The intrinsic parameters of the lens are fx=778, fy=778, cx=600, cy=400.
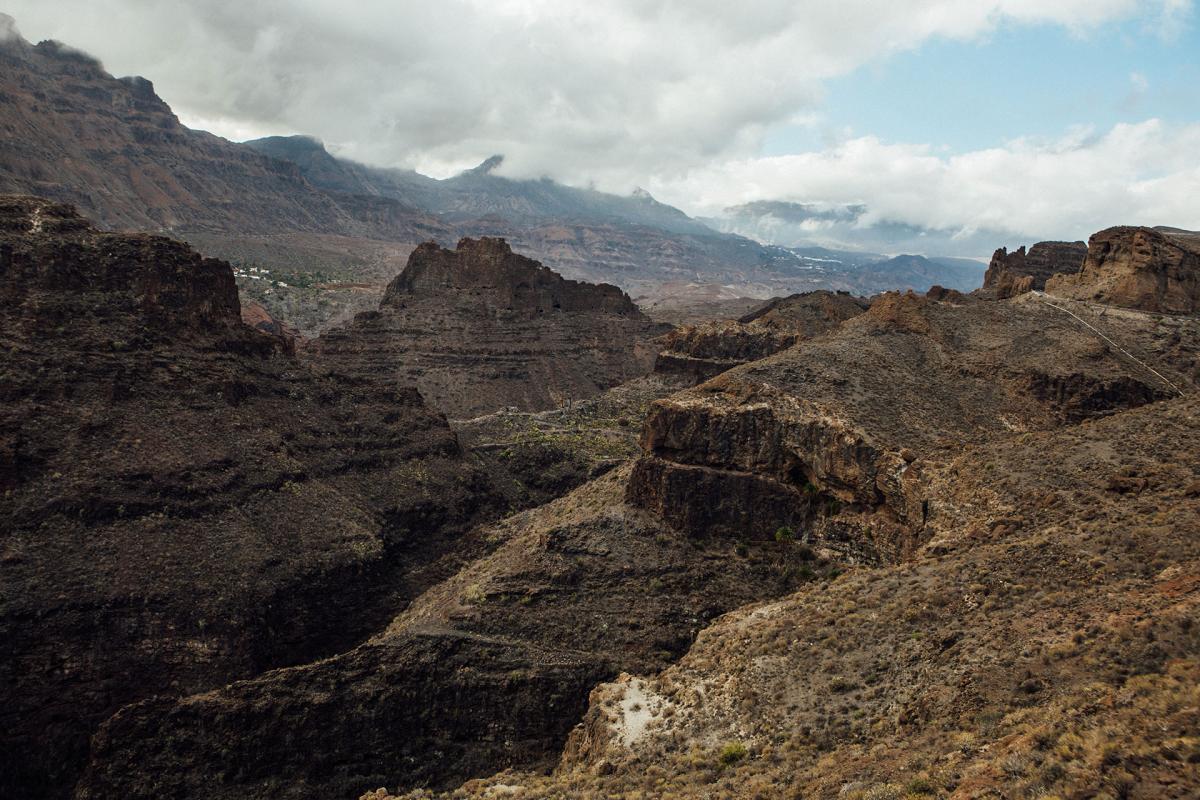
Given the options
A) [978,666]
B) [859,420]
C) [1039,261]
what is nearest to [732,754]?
[978,666]

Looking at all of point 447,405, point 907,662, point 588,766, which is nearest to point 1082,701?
point 907,662

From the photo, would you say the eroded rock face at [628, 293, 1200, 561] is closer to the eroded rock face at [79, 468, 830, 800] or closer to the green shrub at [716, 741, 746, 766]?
the eroded rock face at [79, 468, 830, 800]

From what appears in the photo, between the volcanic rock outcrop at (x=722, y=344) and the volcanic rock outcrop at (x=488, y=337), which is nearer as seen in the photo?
the volcanic rock outcrop at (x=722, y=344)

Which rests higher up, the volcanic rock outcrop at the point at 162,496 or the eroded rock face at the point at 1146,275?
the eroded rock face at the point at 1146,275

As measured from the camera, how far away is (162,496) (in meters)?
34.5

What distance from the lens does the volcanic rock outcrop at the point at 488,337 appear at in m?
81.8

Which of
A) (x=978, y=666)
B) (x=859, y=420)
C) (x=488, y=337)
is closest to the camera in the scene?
(x=978, y=666)

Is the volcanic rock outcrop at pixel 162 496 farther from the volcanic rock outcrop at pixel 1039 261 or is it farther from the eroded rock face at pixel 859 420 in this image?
the volcanic rock outcrop at pixel 1039 261

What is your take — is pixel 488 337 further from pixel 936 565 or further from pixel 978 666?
pixel 978 666

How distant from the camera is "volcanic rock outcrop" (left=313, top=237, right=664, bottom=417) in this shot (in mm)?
81812

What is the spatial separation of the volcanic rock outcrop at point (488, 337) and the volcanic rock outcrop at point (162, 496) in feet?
107

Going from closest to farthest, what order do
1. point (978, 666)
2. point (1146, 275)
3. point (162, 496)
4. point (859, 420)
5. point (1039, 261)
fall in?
point (978, 666) < point (859, 420) < point (162, 496) < point (1146, 275) < point (1039, 261)

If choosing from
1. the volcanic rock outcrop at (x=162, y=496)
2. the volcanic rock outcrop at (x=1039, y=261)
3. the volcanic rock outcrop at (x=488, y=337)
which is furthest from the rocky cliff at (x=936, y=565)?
the volcanic rock outcrop at (x=1039, y=261)

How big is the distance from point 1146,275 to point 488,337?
Result: 208ft
